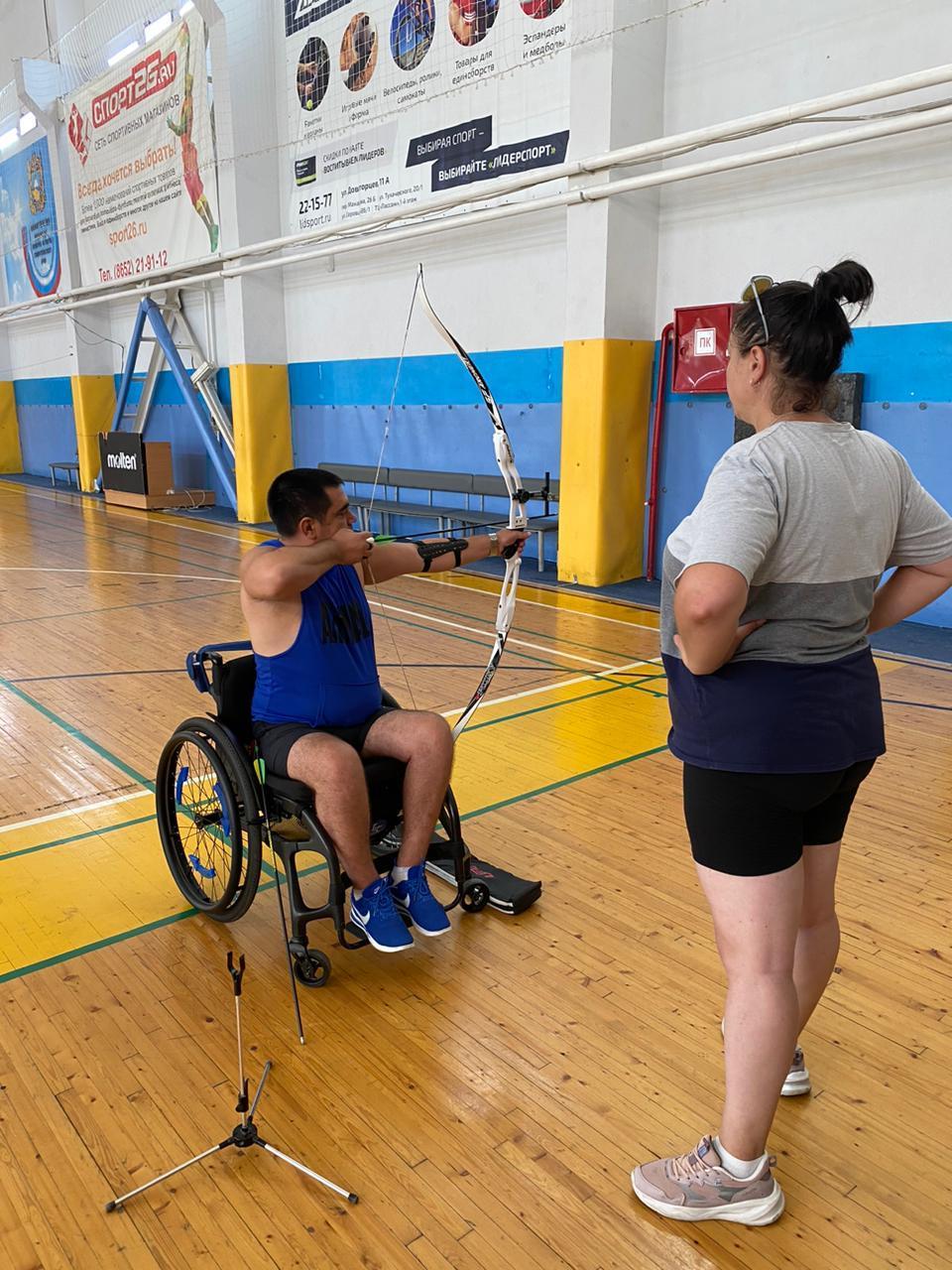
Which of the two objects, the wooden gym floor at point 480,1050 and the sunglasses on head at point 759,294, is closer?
the sunglasses on head at point 759,294

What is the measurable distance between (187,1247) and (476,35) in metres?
7.10

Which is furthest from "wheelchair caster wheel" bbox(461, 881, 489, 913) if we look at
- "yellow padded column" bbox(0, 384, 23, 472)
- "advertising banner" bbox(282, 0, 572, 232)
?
"yellow padded column" bbox(0, 384, 23, 472)

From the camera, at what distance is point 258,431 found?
952 centimetres

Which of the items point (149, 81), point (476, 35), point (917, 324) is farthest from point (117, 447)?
point (917, 324)

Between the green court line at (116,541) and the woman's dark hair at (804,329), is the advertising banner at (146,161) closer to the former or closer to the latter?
the green court line at (116,541)

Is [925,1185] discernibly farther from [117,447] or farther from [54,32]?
[54,32]

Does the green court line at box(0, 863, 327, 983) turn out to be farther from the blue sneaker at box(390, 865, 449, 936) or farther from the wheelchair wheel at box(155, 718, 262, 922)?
the blue sneaker at box(390, 865, 449, 936)

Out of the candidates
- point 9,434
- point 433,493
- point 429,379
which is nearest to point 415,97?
point 429,379

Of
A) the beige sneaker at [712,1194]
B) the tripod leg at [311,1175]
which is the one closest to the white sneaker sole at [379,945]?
the tripod leg at [311,1175]

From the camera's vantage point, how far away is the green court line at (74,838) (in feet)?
9.00

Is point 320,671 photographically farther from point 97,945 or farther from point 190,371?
point 190,371

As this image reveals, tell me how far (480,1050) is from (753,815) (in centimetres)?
94

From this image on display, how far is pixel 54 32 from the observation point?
12.8 metres

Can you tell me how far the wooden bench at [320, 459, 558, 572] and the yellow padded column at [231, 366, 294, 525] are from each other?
3.16 feet
